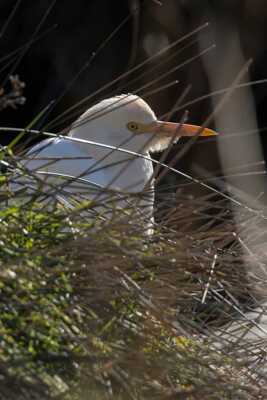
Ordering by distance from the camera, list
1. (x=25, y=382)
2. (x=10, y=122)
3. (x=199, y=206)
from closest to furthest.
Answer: (x=25, y=382) < (x=199, y=206) < (x=10, y=122)

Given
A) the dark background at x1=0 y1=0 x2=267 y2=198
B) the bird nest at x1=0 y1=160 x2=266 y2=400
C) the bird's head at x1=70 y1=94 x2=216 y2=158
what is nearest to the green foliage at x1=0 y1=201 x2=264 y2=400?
the bird nest at x1=0 y1=160 x2=266 y2=400

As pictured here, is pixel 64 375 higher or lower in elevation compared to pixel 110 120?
higher

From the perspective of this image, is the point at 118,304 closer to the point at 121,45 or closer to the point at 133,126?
the point at 133,126

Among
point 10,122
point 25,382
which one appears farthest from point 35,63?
point 25,382

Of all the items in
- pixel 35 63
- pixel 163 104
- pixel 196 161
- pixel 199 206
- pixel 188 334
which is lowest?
pixel 196 161

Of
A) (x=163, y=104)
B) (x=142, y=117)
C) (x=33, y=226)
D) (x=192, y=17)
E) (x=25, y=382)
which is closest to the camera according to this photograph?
(x=25, y=382)

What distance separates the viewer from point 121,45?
556 cm

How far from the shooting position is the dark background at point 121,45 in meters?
5.05

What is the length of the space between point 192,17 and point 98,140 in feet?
4.62

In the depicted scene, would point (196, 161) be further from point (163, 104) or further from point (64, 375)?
point (64, 375)

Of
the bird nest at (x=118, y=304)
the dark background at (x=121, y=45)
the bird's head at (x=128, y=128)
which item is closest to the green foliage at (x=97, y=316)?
the bird nest at (x=118, y=304)

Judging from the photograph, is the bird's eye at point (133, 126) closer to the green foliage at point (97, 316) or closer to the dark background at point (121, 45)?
the dark background at point (121, 45)

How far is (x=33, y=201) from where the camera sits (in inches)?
66.6

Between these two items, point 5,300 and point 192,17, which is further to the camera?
point 192,17
